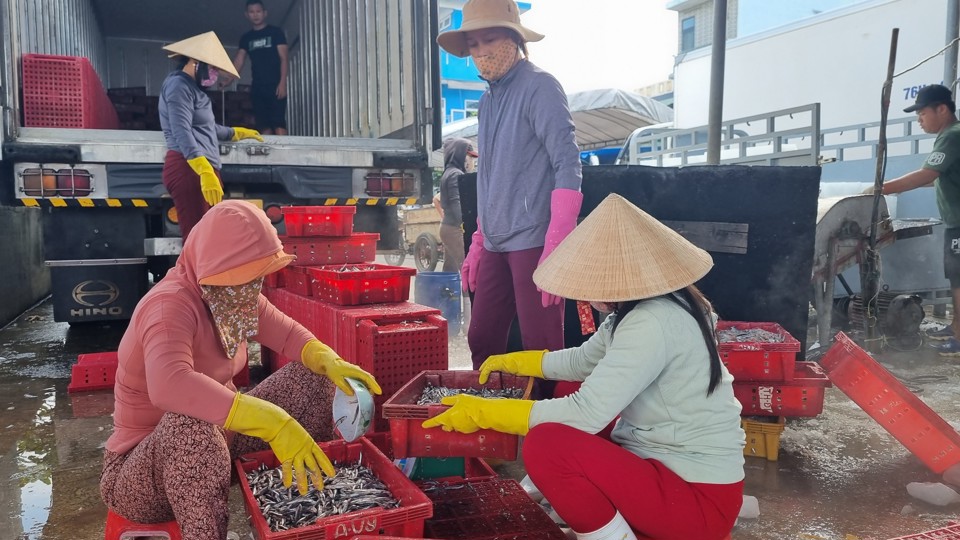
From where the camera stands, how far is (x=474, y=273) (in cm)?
377

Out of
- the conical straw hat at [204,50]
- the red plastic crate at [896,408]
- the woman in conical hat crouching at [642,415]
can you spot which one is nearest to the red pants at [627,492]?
the woman in conical hat crouching at [642,415]

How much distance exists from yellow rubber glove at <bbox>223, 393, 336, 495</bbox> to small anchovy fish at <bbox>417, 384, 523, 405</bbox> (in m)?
0.56

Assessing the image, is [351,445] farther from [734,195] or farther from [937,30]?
[937,30]

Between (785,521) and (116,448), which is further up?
(116,448)

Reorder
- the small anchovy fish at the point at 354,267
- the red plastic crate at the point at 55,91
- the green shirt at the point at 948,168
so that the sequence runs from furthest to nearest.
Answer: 1. the green shirt at the point at 948,168
2. the red plastic crate at the point at 55,91
3. the small anchovy fish at the point at 354,267

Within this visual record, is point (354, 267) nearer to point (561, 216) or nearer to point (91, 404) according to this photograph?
point (561, 216)

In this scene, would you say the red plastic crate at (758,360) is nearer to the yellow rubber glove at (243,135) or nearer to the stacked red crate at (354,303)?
the stacked red crate at (354,303)

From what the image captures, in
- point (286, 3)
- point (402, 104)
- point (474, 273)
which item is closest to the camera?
point (474, 273)

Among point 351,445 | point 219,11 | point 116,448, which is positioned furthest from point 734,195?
point 219,11

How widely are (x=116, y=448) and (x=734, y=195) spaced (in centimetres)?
360

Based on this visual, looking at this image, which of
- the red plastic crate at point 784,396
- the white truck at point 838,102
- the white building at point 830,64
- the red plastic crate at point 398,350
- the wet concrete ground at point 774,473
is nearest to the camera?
the wet concrete ground at point 774,473

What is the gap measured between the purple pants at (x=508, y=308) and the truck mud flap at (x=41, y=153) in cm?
325

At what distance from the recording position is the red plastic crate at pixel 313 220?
441cm

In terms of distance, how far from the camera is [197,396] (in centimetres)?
208
